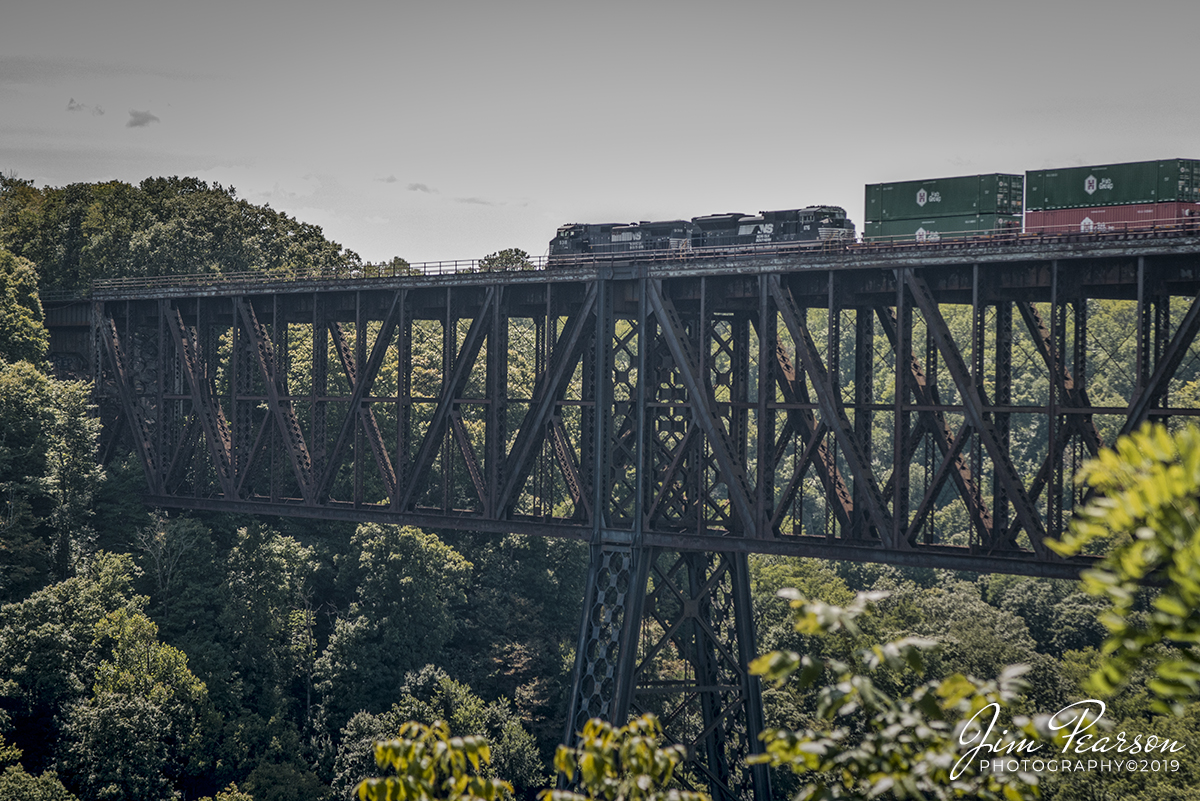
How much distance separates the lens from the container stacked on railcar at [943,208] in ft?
119

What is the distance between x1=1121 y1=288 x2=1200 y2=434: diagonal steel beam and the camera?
92.9 ft

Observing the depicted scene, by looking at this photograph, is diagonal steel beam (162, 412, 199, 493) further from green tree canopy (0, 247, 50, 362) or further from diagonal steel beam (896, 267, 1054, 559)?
diagonal steel beam (896, 267, 1054, 559)

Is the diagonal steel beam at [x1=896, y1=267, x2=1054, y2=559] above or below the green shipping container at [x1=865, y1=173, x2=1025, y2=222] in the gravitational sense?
below

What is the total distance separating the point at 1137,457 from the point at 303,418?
64320mm

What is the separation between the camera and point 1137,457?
9.59 metres

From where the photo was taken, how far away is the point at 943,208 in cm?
3728

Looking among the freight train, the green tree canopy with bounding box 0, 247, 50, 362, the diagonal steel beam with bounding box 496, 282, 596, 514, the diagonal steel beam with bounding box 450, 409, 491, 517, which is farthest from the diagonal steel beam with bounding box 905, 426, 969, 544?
the green tree canopy with bounding box 0, 247, 50, 362

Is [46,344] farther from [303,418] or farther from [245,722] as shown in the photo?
[245,722]

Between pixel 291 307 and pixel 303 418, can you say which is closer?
pixel 291 307

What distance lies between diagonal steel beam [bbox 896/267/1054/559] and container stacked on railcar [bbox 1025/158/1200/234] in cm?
456

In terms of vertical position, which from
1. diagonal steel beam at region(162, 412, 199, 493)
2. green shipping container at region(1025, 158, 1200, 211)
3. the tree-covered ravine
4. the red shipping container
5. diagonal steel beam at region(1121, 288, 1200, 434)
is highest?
green shipping container at region(1025, 158, 1200, 211)

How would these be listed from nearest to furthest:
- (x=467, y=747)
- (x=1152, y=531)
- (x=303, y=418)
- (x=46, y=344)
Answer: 1. (x=1152, y=531)
2. (x=467, y=747)
3. (x=46, y=344)
4. (x=303, y=418)

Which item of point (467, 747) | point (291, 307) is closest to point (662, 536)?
point (291, 307)

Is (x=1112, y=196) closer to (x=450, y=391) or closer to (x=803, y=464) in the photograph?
(x=803, y=464)
